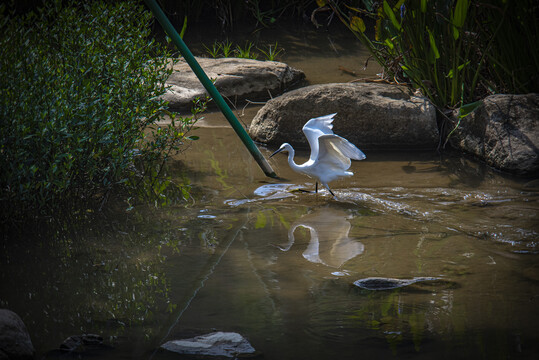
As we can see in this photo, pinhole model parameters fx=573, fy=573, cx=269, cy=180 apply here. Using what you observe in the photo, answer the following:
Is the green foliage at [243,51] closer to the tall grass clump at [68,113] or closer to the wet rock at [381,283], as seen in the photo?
the tall grass clump at [68,113]

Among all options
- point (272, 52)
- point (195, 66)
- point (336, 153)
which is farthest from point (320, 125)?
point (272, 52)

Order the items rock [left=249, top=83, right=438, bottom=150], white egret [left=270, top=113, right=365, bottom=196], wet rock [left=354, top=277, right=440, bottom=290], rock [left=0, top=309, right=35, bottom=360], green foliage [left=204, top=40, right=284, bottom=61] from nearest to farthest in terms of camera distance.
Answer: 1. rock [left=0, top=309, right=35, bottom=360]
2. wet rock [left=354, top=277, right=440, bottom=290]
3. white egret [left=270, top=113, right=365, bottom=196]
4. rock [left=249, top=83, right=438, bottom=150]
5. green foliage [left=204, top=40, right=284, bottom=61]

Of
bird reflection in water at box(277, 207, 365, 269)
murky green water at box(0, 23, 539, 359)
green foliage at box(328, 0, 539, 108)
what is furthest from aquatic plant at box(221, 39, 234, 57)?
bird reflection in water at box(277, 207, 365, 269)

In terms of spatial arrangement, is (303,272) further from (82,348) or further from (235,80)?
(235,80)

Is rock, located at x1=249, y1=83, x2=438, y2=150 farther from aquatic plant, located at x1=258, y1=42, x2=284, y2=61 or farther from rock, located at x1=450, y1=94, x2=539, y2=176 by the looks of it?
aquatic plant, located at x1=258, y1=42, x2=284, y2=61

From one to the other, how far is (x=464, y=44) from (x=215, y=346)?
482 centimetres

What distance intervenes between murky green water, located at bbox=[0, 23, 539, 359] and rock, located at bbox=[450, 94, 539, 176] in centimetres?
25

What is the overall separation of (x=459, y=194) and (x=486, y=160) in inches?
40.6

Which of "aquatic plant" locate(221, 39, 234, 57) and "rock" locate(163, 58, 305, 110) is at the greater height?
"aquatic plant" locate(221, 39, 234, 57)

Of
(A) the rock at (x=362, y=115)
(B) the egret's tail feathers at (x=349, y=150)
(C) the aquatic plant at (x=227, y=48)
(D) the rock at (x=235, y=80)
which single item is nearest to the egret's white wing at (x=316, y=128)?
(B) the egret's tail feathers at (x=349, y=150)

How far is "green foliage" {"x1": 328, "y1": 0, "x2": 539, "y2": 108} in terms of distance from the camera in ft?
17.8

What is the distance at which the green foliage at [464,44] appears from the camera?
5.42 meters

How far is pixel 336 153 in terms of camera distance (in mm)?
4758

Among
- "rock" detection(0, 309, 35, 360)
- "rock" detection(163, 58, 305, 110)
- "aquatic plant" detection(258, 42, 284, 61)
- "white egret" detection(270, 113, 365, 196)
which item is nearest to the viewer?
"rock" detection(0, 309, 35, 360)
